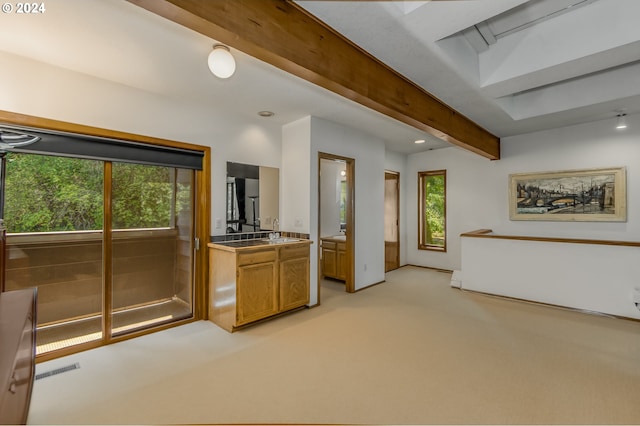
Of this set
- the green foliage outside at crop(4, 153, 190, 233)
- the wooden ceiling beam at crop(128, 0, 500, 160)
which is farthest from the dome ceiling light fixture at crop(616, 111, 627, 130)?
the green foliage outside at crop(4, 153, 190, 233)

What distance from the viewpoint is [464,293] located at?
4.56 metres

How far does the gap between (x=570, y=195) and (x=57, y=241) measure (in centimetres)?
654

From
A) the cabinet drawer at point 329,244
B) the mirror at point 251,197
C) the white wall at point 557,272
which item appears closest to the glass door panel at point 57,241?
the mirror at point 251,197

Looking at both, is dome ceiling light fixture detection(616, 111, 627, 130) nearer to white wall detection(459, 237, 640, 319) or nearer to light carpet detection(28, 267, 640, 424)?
white wall detection(459, 237, 640, 319)

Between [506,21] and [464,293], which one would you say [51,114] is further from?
[464,293]

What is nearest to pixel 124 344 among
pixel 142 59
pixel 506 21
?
pixel 142 59

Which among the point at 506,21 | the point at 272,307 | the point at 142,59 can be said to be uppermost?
the point at 506,21

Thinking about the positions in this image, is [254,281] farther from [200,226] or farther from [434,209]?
[434,209]

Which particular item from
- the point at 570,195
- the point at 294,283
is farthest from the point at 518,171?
the point at 294,283

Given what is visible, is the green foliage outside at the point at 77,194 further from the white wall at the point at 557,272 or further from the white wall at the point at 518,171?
the white wall at the point at 518,171

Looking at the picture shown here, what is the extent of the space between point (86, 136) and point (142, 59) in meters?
0.92

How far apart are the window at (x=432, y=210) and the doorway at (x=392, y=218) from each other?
500 mm

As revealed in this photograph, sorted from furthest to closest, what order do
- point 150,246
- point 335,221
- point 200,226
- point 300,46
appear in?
point 335,221
point 200,226
point 150,246
point 300,46

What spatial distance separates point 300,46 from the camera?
1.80 m
